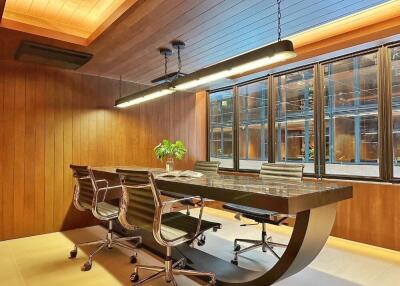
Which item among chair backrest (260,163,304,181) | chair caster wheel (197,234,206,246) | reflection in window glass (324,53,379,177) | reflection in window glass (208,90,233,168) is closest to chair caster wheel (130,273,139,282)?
chair caster wheel (197,234,206,246)

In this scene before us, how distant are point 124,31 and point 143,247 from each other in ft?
7.99

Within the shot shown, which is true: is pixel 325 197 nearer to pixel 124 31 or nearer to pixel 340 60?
pixel 124 31

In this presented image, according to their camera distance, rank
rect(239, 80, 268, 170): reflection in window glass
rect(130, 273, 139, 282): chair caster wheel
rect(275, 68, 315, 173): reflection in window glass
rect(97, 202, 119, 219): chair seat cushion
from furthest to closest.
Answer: rect(239, 80, 268, 170): reflection in window glass < rect(275, 68, 315, 173): reflection in window glass < rect(97, 202, 119, 219): chair seat cushion < rect(130, 273, 139, 282): chair caster wheel

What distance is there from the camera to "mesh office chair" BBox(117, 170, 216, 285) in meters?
2.16

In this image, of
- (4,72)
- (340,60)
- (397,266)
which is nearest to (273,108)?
(340,60)

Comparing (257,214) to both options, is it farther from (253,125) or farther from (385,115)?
(253,125)

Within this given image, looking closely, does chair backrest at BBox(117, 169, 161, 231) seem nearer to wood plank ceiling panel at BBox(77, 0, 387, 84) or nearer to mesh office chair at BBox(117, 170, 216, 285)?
mesh office chair at BBox(117, 170, 216, 285)

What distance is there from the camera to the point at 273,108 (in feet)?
15.5

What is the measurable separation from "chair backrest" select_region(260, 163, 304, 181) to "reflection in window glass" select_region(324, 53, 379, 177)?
112 cm

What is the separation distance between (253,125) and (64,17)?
136 inches

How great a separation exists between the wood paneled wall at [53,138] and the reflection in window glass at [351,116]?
3.01 metres

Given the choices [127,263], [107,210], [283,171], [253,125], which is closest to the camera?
[127,263]

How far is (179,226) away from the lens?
7.86 feet

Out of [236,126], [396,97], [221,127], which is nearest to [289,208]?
[396,97]
